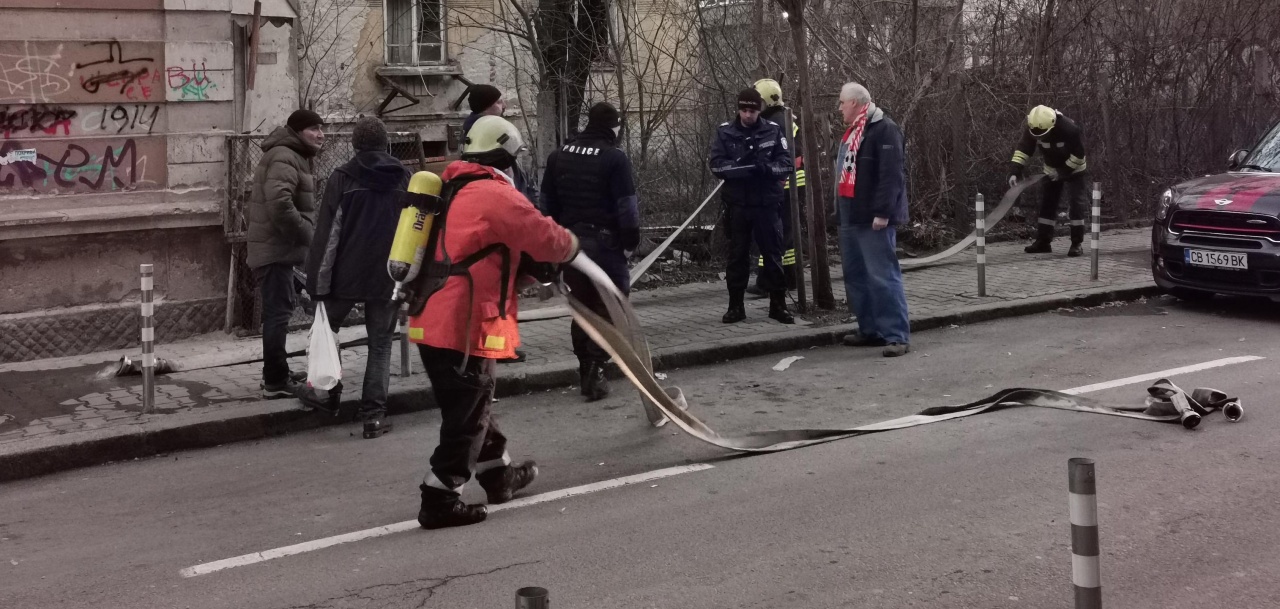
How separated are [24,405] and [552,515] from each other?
13.8ft

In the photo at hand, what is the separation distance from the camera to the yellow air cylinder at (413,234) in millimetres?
5398

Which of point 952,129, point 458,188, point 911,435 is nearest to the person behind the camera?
point 458,188

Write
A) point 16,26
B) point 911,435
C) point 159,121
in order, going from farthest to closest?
point 159,121 < point 16,26 < point 911,435

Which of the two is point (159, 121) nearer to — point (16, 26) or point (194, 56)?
point (194, 56)

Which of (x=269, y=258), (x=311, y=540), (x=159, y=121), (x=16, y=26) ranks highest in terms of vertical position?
(x=16, y=26)

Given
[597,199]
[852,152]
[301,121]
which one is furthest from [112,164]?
[852,152]

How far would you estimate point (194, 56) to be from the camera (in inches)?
422

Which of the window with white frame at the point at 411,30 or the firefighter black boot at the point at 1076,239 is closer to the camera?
the firefighter black boot at the point at 1076,239

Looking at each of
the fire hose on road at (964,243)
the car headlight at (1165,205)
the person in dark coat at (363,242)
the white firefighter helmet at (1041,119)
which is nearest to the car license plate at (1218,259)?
Answer: the car headlight at (1165,205)

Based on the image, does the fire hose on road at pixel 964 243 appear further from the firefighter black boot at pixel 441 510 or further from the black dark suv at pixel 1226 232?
the firefighter black boot at pixel 441 510

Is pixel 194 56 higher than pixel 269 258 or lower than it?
higher

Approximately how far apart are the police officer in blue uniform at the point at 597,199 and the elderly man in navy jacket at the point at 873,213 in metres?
2.27

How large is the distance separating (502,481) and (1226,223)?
7466mm

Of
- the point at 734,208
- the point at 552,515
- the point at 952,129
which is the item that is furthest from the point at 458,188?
the point at 952,129
